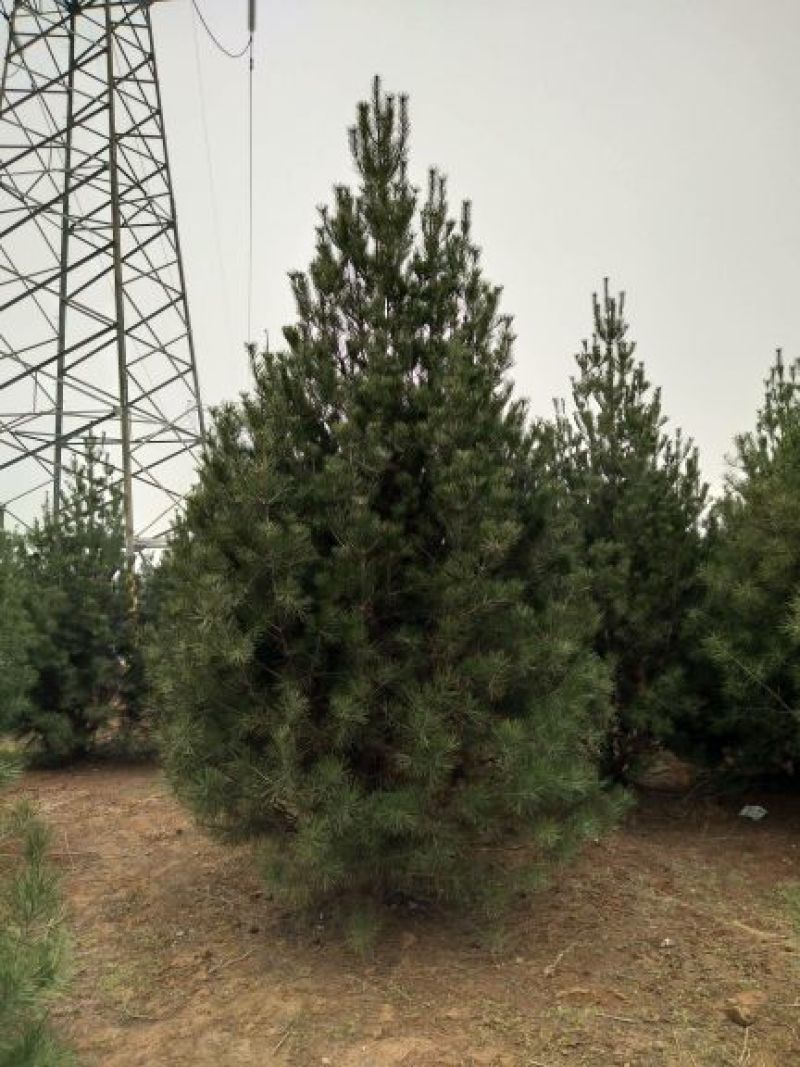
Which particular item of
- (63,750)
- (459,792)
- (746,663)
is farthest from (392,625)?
(63,750)

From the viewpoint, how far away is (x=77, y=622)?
983cm

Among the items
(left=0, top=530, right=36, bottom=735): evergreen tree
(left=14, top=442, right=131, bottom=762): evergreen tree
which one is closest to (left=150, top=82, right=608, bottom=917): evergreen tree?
(left=0, top=530, right=36, bottom=735): evergreen tree

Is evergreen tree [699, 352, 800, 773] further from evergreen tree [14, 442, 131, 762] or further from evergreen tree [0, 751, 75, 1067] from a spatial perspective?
evergreen tree [14, 442, 131, 762]

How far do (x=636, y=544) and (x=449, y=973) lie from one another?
4088 mm

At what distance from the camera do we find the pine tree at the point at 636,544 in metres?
7.00

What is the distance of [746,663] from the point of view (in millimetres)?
6336

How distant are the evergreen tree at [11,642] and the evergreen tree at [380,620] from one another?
9.75ft

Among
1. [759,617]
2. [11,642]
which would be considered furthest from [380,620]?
[11,642]

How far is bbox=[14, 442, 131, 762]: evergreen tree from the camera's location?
31.4 ft

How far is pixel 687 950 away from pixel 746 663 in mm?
2414

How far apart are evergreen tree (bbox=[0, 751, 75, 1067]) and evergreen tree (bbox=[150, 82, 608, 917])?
1666 mm

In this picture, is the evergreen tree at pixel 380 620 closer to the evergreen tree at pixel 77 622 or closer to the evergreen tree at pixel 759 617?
the evergreen tree at pixel 759 617

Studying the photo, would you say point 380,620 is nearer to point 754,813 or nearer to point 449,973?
point 449,973

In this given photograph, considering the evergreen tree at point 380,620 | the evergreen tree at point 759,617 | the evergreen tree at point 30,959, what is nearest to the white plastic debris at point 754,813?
the evergreen tree at point 759,617
